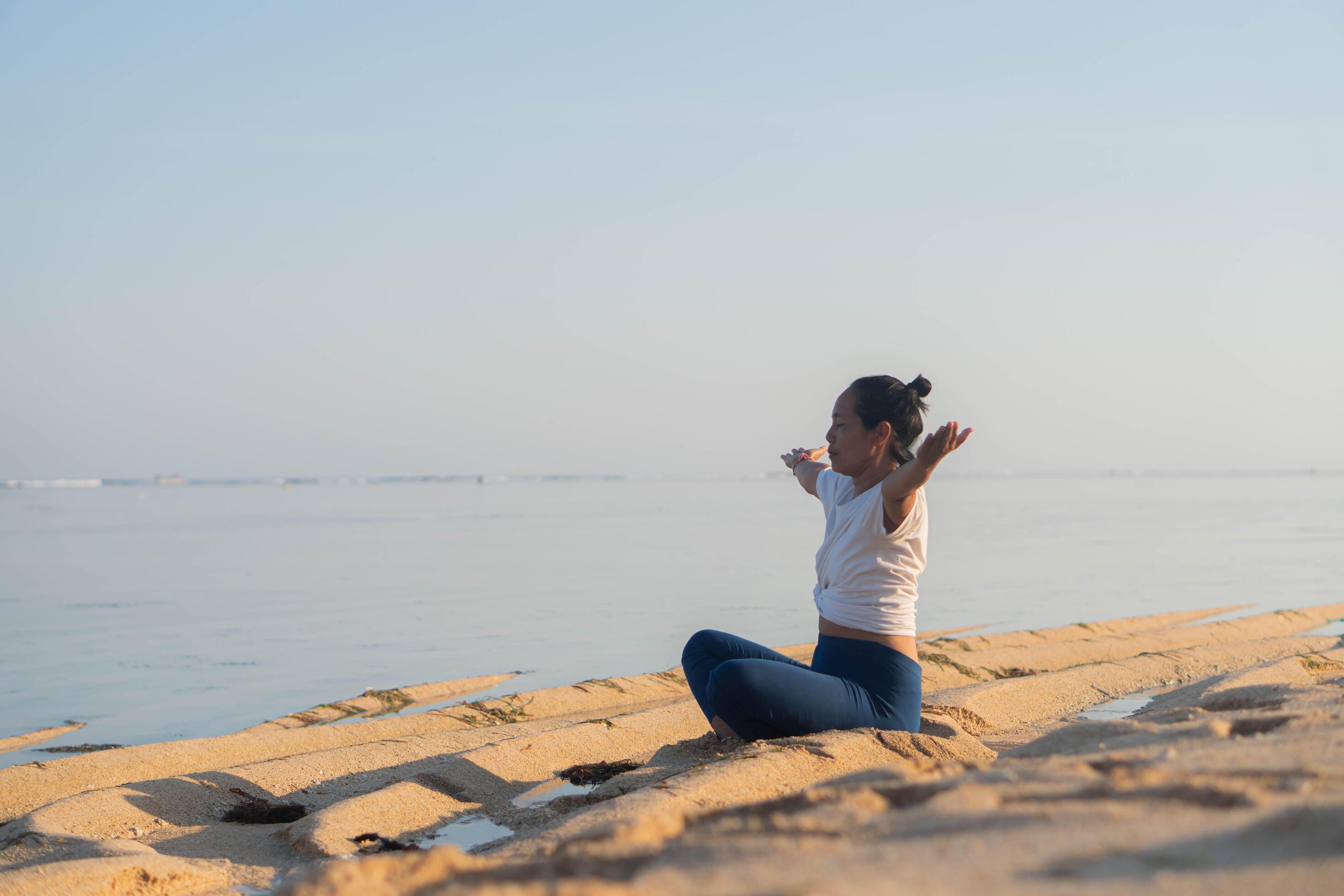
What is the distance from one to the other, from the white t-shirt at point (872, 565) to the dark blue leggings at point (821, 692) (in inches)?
4.2

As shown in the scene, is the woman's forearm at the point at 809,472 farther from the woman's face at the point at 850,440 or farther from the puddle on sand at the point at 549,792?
the puddle on sand at the point at 549,792

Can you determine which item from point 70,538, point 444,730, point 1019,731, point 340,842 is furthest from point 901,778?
point 70,538

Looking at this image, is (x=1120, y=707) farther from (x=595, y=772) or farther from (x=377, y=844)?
(x=377, y=844)

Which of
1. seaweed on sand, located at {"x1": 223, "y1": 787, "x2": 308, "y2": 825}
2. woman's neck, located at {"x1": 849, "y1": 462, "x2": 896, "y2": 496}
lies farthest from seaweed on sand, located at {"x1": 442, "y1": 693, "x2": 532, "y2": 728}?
woman's neck, located at {"x1": 849, "y1": 462, "x2": 896, "y2": 496}

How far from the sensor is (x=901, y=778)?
2.40 meters

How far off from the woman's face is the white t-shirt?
4.8 inches

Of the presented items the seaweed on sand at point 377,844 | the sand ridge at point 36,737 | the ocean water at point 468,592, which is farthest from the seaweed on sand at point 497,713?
the seaweed on sand at point 377,844

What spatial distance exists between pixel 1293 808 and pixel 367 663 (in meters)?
7.36

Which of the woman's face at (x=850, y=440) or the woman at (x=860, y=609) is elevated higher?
the woman's face at (x=850, y=440)

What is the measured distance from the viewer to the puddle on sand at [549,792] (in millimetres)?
3936

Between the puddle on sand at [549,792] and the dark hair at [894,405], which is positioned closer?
the dark hair at [894,405]

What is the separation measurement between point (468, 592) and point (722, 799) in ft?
31.9

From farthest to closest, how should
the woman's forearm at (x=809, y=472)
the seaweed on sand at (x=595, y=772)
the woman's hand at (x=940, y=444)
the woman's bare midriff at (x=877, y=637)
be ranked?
the woman's forearm at (x=809, y=472)
the seaweed on sand at (x=595, y=772)
the woman's bare midriff at (x=877, y=637)
the woman's hand at (x=940, y=444)

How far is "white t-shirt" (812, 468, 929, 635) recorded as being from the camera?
3623 mm
